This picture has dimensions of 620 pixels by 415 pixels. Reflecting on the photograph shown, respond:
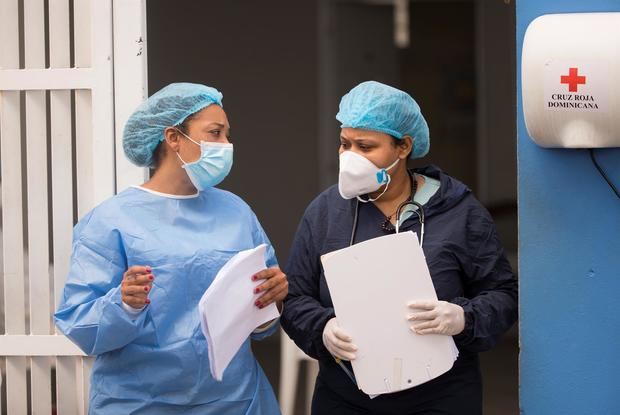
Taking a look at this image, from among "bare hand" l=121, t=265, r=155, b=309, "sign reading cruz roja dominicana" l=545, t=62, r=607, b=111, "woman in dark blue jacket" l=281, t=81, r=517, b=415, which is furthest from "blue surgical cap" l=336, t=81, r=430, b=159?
"bare hand" l=121, t=265, r=155, b=309

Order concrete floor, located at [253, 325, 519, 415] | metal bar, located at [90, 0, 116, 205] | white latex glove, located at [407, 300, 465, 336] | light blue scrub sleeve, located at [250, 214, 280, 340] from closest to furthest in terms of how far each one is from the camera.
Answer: white latex glove, located at [407, 300, 465, 336]
light blue scrub sleeve, located at [250, 214, 280, 340]
metal bar, located at [90, 0, 116, 205]
concrete floor, located at [253, 325, 519, 415]

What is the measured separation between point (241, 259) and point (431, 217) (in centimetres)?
52

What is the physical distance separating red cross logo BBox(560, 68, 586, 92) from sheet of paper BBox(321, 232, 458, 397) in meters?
0.55

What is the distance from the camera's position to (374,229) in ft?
9.43

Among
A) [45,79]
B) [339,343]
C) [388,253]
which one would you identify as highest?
[45,79]

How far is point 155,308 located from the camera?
280cm

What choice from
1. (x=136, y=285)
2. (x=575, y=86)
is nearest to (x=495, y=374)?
(x=575, y=86)

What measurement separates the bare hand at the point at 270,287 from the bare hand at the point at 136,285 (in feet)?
0.97

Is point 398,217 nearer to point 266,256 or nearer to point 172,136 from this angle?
point 266,256

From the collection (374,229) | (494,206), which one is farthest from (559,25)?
(494,206)

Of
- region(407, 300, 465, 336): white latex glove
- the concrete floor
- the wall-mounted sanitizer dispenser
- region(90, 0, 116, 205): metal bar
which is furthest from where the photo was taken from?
the concrete floor

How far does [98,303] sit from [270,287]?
1.43ft

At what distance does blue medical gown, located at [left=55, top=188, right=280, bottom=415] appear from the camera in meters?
2.76

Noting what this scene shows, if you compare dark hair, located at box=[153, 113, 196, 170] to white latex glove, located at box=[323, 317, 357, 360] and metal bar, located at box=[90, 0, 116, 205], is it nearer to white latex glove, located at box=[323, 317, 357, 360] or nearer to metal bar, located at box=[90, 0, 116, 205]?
A: metal bar, located at box=[90, 0, 116, 205]
